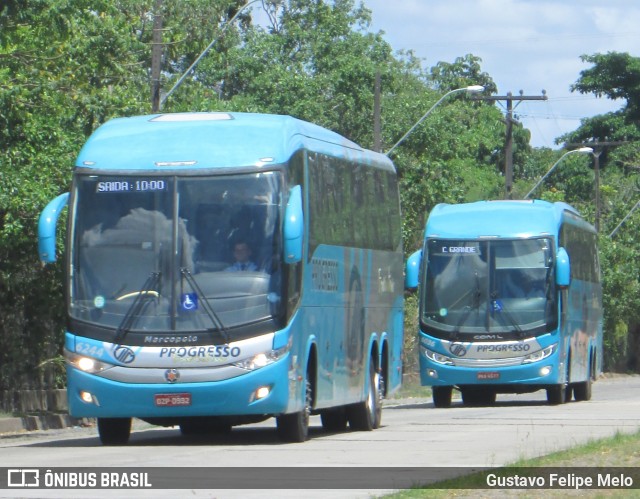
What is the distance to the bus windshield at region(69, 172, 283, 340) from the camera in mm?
15359

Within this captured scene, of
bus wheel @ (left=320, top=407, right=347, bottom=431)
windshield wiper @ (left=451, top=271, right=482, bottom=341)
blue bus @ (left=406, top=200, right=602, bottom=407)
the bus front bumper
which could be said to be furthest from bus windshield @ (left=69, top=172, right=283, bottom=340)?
windshield wiper @ (left=451, top=271, right=482, bottom=341)

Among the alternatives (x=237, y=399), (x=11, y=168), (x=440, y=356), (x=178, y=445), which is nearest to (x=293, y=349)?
(x=237, y=399)

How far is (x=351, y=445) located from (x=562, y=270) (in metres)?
12.0

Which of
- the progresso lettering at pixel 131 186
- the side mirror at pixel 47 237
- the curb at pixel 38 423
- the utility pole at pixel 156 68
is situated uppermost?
the utility pole at pixel 156 68

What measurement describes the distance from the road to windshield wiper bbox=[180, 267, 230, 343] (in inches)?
47.1

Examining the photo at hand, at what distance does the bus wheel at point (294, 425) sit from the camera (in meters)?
16.3

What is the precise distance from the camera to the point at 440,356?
27609 millimetres

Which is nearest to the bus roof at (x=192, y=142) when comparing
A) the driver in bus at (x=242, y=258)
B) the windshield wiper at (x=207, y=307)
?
the driver in bus at (x=242, y=258)

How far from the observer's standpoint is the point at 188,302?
1536 centimetres

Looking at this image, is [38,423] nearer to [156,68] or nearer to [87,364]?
[156,68]

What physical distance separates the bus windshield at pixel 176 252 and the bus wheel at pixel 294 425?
4.77ft

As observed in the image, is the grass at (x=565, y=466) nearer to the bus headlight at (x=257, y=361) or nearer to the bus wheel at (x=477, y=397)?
the bus headlight at (x=257, y=361)

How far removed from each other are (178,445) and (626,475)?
6.36 meters

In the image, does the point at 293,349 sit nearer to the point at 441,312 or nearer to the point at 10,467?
the point at 10,467
